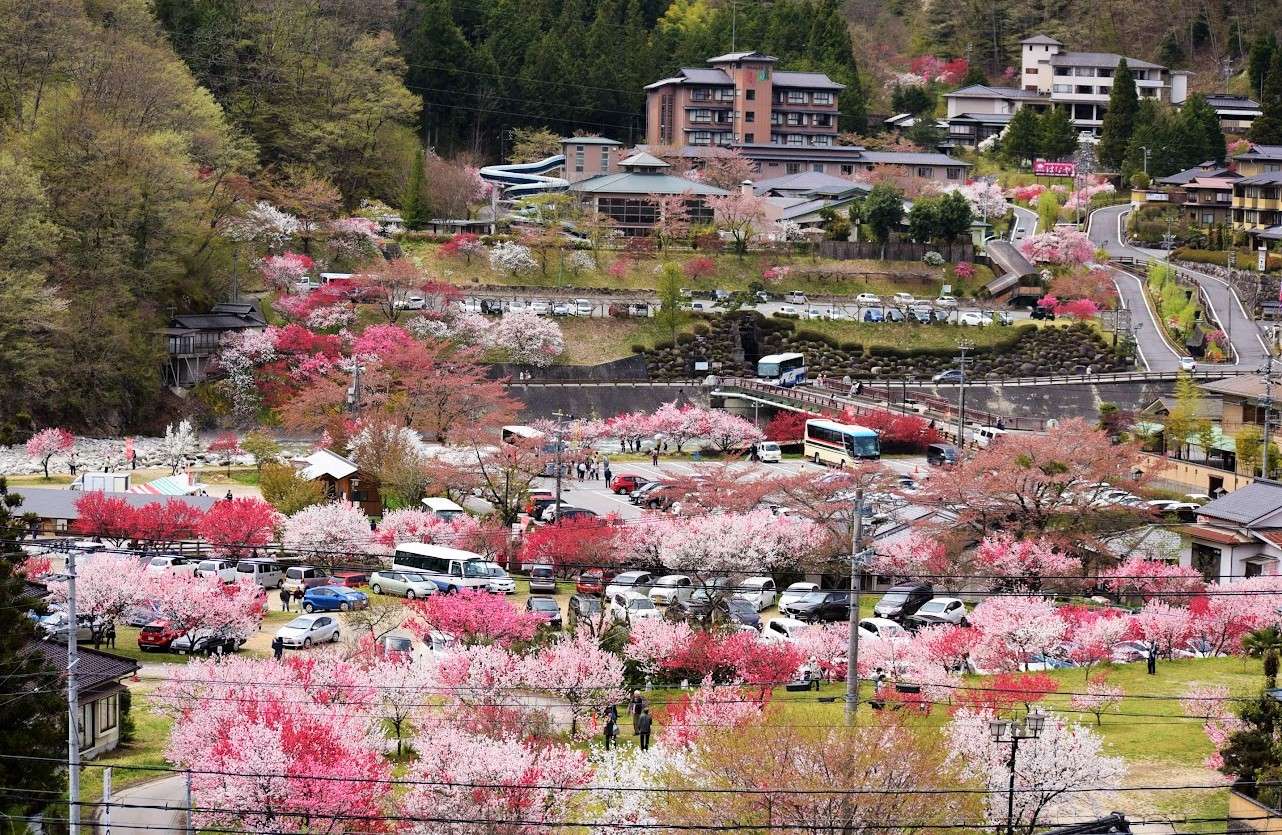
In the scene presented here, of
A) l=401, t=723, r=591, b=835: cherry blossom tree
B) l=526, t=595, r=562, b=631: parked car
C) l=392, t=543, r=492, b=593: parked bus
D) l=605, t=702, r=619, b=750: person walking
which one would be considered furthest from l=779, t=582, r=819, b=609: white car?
l=401, t=723, r=591, b=835: cherry blossom tree

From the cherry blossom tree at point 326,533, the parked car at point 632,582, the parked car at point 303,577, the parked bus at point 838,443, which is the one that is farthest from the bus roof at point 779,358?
the parked car at point 303,577

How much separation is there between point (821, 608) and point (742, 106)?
46.3 metres

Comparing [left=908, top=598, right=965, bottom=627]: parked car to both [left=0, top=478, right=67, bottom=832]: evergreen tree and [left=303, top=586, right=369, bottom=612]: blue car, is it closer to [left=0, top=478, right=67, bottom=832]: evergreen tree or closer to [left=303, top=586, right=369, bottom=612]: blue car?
[left=303, top=586, right=369, bottom=612]: blue car

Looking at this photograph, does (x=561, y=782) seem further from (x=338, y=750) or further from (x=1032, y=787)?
(x=1032, y=787)

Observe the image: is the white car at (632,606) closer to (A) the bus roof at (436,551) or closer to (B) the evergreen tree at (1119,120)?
(A) the bus roof at (436,551)

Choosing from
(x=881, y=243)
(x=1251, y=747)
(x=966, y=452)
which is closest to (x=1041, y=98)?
(x=881, y=243)

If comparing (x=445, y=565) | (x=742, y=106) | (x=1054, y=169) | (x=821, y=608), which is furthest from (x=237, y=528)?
(x=1054, y=169)

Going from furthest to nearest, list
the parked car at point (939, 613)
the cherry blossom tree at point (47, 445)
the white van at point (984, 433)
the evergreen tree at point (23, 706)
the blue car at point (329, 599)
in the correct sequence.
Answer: the white van at point (984, 433)
the cherry blossom tree at point (47, 445)
the blue car at point (329, 599)
the parked car at point (939, 613)
the evergreen tree at point (23, 706)

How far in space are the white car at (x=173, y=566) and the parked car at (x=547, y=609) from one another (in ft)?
17.3

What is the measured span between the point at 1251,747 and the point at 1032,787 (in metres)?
2.48

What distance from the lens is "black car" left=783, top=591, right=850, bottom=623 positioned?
27422 millimetres

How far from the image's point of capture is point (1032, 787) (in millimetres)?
17016

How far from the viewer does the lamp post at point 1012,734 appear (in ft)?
53.1

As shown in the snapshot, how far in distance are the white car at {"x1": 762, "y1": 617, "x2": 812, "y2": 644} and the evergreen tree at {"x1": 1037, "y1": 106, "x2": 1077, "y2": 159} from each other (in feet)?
166
